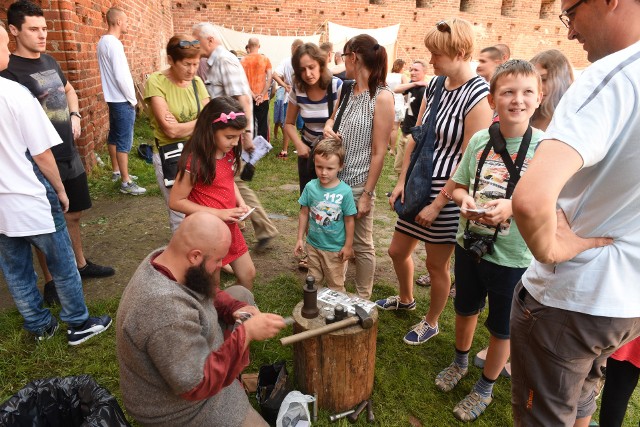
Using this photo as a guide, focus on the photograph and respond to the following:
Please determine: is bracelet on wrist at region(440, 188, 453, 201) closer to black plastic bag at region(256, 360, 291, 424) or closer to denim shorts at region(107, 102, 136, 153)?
black plastic bag at region(256, 360, 291, 424)

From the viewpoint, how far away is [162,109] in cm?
304

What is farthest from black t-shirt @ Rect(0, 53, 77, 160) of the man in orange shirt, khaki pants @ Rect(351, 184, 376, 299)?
the man in orange shirt

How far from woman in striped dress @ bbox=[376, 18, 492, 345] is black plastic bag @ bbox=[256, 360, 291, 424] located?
1.21 meters

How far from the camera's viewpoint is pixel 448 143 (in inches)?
99.7

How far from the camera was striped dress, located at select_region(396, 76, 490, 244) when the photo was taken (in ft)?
7.85

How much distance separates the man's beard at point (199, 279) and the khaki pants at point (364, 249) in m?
1.61

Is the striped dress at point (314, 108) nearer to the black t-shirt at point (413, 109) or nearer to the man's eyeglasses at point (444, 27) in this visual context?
the man's eyeglasses at point (444, 27)

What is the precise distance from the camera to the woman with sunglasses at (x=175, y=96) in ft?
9.98

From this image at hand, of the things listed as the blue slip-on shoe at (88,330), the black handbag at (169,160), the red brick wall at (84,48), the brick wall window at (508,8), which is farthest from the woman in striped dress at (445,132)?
the brick wall window at (508,8)

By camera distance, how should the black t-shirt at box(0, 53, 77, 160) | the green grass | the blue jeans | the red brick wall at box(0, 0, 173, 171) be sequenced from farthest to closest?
the red brick wall at box(0, 0, 173, 171), the black t-shirt at box(0, 53, 77, 160), the blue jeans, the green grass

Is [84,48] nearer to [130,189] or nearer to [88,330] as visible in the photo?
[130,189]

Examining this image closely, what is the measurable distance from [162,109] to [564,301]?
9.39 feet

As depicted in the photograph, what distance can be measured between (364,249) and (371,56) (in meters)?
1.43

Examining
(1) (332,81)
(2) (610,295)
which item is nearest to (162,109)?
(1) (332,81)
